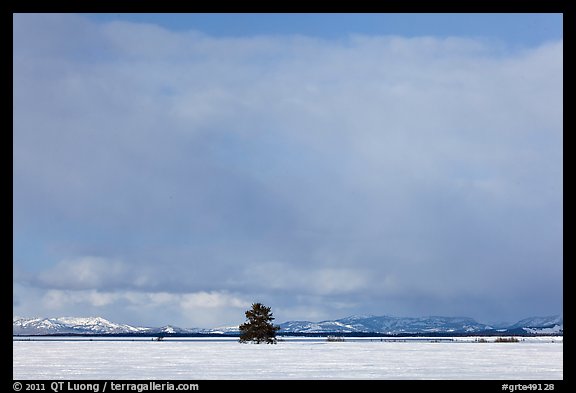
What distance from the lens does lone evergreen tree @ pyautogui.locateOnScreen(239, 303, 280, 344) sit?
7944 centimetres

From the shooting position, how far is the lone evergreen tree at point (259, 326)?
3127 inches

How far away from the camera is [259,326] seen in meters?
79.8
